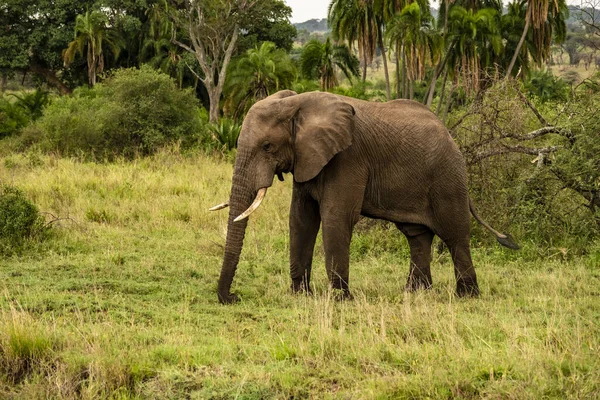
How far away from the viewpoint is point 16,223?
1048 centimetres

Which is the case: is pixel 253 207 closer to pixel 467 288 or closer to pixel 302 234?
pixel 302 234

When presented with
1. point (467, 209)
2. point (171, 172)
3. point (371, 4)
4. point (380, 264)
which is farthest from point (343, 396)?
point (371, 4)

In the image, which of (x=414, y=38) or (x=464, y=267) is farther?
(x=414, y=38)

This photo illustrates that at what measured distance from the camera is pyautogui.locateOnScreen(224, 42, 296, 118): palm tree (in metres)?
32.6

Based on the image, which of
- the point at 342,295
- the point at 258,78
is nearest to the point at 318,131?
the point at 342,295

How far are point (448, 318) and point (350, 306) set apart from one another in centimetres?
114

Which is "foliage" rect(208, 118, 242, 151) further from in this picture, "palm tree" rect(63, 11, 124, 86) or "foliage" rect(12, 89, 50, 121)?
"palm tree" rect(63, 11, 124, 86)

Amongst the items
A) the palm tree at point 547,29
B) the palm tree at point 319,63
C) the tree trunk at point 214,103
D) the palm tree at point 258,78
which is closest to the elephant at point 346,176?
the palm tree at point 258,78

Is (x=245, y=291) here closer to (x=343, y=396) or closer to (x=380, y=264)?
(x=380, y=264)

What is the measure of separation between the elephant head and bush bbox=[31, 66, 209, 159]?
41.4ft

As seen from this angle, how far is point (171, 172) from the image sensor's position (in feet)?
57.8

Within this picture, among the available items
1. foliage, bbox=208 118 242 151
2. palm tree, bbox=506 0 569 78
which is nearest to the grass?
foliage, bbox=208 118 242 151

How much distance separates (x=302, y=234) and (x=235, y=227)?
1.00m

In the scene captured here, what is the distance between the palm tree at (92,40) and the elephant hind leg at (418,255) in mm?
33776
